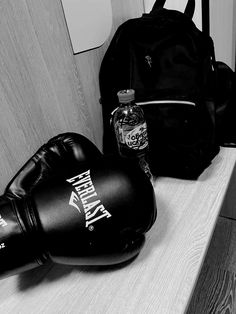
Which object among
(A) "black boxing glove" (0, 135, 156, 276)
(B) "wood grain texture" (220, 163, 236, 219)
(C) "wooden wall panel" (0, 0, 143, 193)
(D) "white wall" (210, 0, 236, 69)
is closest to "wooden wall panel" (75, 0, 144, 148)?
(C) "wooden wall panel" (0, 0, 143, 193)

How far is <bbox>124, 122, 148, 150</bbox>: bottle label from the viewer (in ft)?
2.14

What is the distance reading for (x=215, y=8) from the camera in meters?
1.23

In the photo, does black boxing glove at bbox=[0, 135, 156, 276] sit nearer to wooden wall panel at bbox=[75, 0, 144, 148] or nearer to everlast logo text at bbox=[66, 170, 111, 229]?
everlast logo text at bbox=[66, 170, 111, 229]

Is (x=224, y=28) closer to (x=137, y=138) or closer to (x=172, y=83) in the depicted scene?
(x=172, y=83)

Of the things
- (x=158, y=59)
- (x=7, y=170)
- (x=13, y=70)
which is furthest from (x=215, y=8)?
(x=7, y=170)

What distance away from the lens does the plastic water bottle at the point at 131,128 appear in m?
0.65

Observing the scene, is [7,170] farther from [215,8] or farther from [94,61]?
[215,8]

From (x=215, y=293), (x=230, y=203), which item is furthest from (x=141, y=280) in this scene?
(x=230, y=203)

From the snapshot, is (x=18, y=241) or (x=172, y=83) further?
(x=172, y=83)

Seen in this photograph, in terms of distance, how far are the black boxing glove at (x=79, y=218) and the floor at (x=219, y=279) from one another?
28.4 inches

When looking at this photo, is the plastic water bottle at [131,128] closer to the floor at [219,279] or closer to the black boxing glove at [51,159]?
the black boxing glove at [51,159]

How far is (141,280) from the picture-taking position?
19.3 inches

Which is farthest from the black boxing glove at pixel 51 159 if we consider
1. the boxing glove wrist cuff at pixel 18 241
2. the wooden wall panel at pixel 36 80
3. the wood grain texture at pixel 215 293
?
the wood grain texture at pixel 215 293

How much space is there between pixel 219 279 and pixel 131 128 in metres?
0.82
